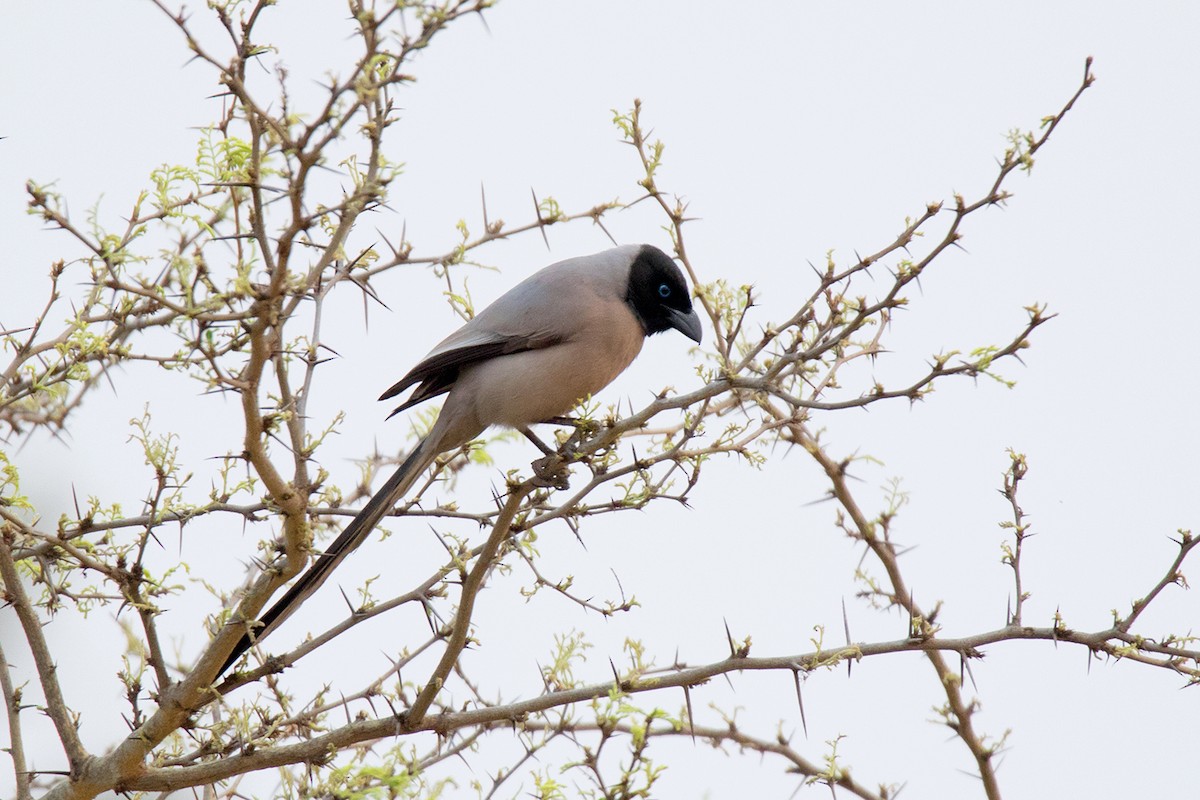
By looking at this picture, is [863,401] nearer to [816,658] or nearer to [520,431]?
A: [816,658]

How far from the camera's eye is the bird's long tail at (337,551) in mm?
3834

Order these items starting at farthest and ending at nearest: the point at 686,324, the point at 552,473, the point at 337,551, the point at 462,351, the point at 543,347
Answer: the point at 686,324 → the point at 543,347 → the point at 462,351 → the point at 337,551 → the point at 552,473

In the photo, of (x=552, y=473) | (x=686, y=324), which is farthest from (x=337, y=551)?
(x=686, y=324)

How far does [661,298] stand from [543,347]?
793 mm

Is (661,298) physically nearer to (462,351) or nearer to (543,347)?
(543,347)

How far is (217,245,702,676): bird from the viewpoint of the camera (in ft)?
16.6

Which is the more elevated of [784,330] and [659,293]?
[659,293]

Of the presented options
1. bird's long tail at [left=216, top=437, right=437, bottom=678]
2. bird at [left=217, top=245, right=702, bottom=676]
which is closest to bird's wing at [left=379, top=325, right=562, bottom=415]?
bird at [left=217, top=245, right=702, bottom=676]

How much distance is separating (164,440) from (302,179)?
3.60 feet

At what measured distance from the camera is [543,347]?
5.29 meters

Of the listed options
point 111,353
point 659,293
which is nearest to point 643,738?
point 111,353

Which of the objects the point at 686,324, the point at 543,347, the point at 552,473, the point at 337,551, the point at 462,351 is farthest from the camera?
the point at 686,324

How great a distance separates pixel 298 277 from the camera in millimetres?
3004

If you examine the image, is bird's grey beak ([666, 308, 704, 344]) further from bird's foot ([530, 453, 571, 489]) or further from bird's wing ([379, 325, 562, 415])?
bird's foot ([530, 453, 571, 489])
